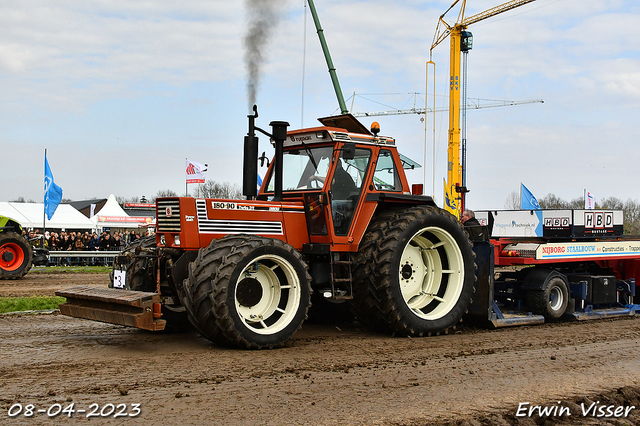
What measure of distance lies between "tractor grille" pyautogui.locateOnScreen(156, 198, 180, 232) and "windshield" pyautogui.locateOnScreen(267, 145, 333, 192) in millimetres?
1783

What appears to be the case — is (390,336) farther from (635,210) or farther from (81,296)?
(635,210)

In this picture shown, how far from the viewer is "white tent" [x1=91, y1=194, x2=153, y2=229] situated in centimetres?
3900

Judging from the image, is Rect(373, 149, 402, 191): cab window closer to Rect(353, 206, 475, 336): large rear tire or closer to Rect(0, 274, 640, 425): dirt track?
Rect(353, 206, 475, 336): large rear tire

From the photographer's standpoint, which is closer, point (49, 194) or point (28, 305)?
point (28, 305)

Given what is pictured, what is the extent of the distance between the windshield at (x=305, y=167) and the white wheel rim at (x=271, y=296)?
1.44m

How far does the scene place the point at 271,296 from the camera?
7082 millimetres

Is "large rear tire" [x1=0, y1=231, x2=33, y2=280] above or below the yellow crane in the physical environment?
below

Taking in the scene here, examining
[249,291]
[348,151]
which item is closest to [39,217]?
[348,151]

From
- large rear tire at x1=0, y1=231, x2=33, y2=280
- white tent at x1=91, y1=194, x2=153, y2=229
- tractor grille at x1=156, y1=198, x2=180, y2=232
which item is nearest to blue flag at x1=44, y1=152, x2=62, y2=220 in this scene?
large rear tire at x1=0, y1=231, x2=33, y2=280

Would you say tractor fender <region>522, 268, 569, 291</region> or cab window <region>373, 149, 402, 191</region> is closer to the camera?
cab window <region>373, 149, 402, 191</region>

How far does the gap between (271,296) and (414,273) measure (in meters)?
2.31

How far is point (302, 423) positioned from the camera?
4.36 m

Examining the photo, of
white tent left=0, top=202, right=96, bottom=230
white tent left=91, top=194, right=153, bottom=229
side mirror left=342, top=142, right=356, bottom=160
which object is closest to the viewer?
side mirror left=342, top=142, right=356, bottom=160

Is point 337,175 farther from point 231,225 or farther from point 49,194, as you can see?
point 49,194
